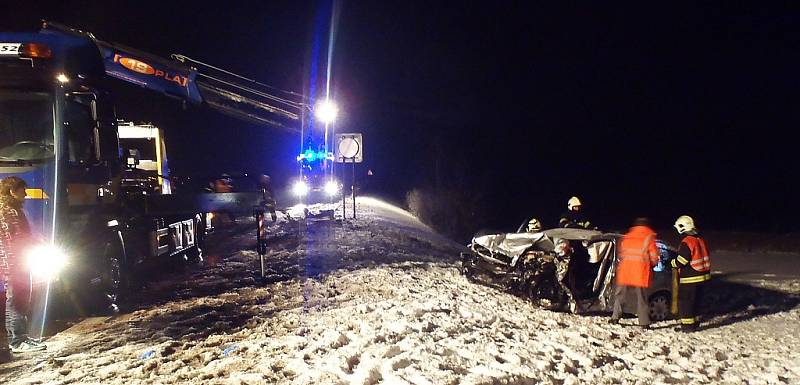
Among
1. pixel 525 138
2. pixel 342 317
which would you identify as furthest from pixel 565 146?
pixel 342 317

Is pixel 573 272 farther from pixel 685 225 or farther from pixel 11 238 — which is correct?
pixel 11 238

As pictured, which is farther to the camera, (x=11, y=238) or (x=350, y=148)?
(x=350, y=148)

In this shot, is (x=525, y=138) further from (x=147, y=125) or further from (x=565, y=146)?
(x=147, y=125)

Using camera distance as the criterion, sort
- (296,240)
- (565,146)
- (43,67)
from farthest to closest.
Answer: (565,146) < (296,240) < (43,67)

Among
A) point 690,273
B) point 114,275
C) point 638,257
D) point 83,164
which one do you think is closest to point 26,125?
point 83,164

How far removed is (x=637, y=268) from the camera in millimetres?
7551

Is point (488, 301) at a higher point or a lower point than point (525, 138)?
lower

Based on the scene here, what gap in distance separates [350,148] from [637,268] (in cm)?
938

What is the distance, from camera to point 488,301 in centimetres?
855

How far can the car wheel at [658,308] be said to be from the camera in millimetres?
7926

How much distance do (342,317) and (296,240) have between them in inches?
267

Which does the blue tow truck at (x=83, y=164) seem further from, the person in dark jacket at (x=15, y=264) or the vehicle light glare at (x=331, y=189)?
the vehicle light glare at (x=331, y=189)

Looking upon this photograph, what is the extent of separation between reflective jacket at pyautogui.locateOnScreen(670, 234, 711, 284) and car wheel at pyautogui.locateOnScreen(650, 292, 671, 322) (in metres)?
0.45

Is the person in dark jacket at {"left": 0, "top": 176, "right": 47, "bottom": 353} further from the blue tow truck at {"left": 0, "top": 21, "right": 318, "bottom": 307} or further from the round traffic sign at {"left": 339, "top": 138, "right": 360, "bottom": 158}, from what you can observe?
the round traffic sign at {"left": 339, "top": 138, "right": 360, "bottom": 158}
